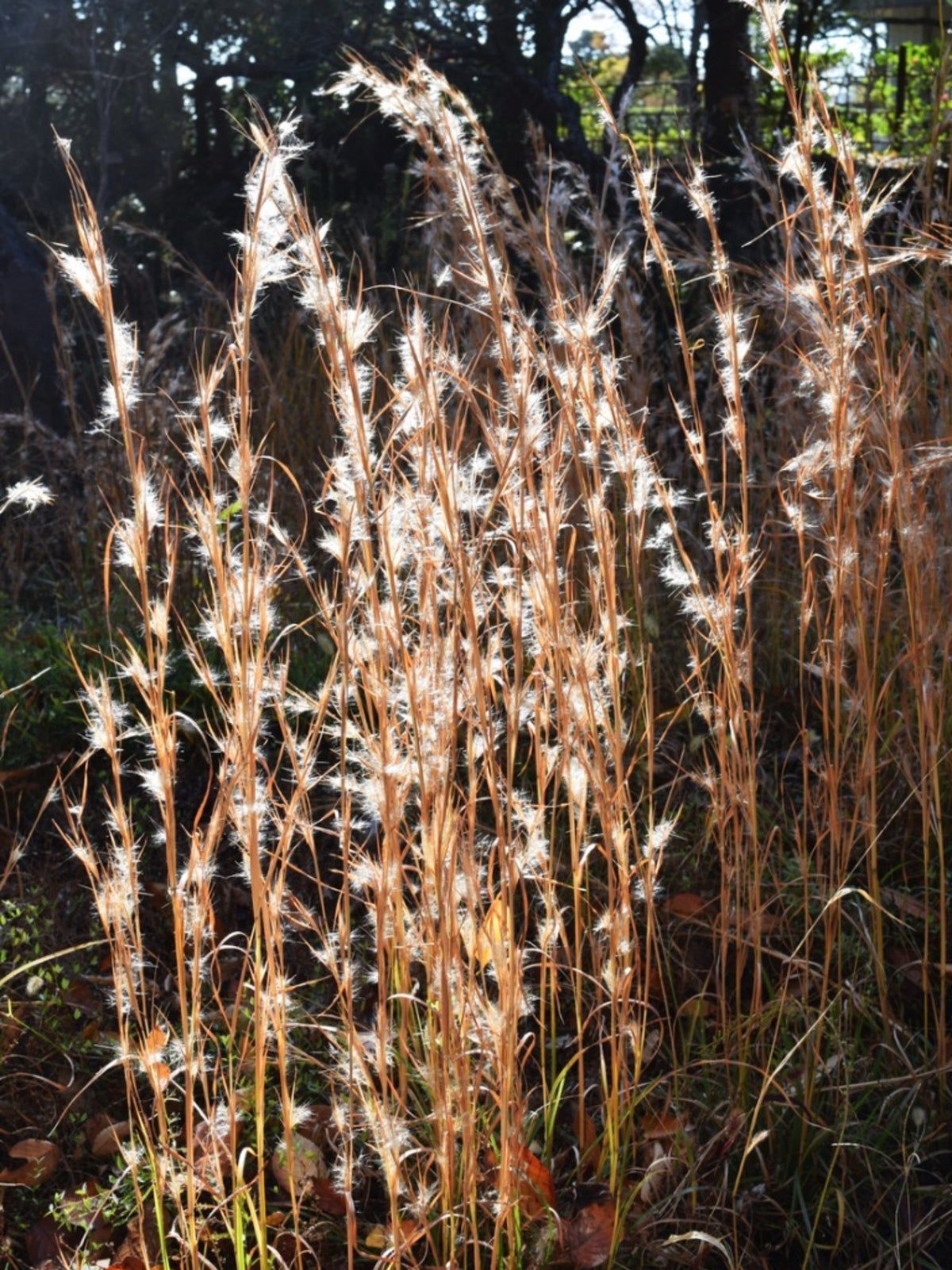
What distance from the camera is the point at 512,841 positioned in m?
1.73

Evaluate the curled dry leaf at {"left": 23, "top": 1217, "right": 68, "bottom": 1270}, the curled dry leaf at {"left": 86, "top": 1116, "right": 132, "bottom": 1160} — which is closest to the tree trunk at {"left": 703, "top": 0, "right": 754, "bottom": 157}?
the curled dry leaf at {"left": 86, "top": 1116, "right": 132, "bottom": 1160}

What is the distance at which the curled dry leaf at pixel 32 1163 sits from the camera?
192 centimetres

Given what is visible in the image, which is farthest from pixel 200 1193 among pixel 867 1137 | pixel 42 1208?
pixel 867 1137

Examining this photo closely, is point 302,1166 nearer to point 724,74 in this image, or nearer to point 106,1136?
point 106,1136

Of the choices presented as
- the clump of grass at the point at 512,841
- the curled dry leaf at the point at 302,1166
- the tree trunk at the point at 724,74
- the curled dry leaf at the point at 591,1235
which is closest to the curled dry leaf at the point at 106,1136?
the clump of grass at the point at 512,841

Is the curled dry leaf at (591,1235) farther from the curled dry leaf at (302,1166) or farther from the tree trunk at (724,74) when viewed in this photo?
the tree trunk at (724,74)

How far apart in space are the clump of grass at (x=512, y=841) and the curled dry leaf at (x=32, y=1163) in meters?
0.13

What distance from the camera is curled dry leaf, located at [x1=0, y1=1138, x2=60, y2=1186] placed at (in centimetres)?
192

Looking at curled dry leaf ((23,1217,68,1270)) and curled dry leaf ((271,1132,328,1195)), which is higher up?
curled dry leaf ((271,1132,328,1195))

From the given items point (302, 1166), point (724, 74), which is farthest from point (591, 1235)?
point (724, 74)

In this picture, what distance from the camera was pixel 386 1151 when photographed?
4.47 feet

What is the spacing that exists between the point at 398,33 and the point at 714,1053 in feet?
19.0

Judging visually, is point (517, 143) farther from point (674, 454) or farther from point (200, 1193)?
point (200, 1193)

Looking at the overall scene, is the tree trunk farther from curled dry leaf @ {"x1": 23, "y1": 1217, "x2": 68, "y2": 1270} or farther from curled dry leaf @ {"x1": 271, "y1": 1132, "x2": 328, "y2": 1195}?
curled dry leaf @ {"x1": 23, "y1": 1217, "x2": 68, "y2": 1270}
